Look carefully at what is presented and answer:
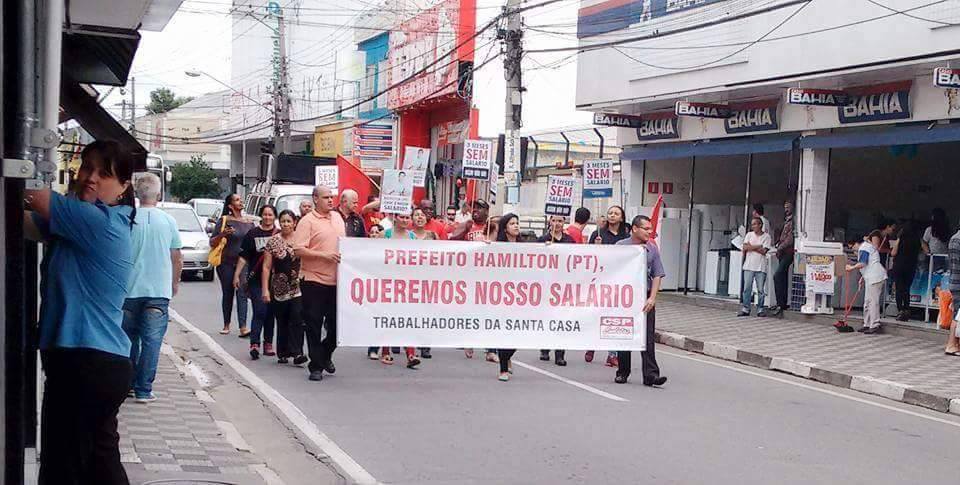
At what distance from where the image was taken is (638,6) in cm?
2341

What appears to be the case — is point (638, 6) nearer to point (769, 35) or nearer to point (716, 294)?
point (769, 35)

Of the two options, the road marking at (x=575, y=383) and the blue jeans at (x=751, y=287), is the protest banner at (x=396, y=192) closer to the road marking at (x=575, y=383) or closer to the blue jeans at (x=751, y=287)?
the road marking at (x=575, y=383)

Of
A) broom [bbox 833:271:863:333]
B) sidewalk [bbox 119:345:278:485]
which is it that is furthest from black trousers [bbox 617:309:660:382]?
broom [bbox 833:271:863:333]

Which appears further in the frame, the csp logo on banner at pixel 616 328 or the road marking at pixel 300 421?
the csp logo on banner at pixel 616 328

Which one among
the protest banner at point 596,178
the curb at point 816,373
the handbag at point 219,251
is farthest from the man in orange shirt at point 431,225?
the protest banner at point 596,178

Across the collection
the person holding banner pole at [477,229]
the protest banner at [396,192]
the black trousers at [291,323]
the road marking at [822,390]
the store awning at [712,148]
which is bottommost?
the road marking at [822,390]

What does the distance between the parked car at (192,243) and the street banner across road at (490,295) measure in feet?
43.3

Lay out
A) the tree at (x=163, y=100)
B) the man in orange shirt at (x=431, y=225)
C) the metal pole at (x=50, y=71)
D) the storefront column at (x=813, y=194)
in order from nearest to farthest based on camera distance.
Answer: the metal pole at (x=50, y=71), the man in orange shirt at (x=431, y=225), the storefront column at (x=813, y=194), the tree at (x=163, y=100)

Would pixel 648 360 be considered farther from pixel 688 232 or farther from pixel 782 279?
pixel 688 232

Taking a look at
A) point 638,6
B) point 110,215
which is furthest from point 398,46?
point 110,215

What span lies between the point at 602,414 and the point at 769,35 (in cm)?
1189

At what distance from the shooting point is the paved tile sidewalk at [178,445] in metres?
6.62

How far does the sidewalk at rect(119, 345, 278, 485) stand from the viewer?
6621mm

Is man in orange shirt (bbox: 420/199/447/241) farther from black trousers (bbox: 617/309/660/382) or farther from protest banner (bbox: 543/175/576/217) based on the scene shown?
protest banner (bbox: 543/175/576/217)
